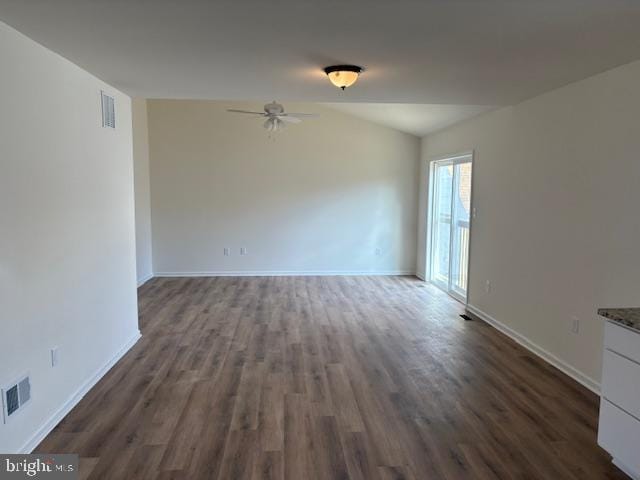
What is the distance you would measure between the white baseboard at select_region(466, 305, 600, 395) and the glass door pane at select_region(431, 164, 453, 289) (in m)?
1.60

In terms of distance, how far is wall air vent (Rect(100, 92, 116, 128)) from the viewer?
3.45 m

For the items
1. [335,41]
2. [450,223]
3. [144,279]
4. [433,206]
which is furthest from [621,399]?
[144,279]

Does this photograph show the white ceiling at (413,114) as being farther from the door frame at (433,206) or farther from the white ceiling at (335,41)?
the white ceiling at (335,41)

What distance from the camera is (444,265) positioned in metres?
6.91

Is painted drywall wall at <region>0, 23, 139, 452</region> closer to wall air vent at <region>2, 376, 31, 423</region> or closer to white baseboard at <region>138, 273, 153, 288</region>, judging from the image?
wall air vent at <region>2, 376, 31, 423</region>

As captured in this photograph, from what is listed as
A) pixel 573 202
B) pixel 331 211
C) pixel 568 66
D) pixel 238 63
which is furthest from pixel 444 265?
pixel 238 63

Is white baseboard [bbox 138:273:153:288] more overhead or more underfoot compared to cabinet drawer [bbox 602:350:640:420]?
more underfoot

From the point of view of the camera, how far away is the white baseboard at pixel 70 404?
2453mm

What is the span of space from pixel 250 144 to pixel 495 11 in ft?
18.8

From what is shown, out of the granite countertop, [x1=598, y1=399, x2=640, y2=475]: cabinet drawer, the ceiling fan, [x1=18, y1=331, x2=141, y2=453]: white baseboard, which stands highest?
the ceiling fan

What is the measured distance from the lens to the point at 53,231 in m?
2.69

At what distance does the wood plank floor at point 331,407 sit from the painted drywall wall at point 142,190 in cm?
209

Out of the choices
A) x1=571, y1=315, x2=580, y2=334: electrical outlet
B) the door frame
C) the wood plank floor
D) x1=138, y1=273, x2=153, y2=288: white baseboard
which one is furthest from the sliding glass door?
x1=138, y1=273, x2=153, y2=288: white baseboard

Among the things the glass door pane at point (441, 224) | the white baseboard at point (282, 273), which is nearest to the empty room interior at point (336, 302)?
the glass door pane at point (441, 224)
